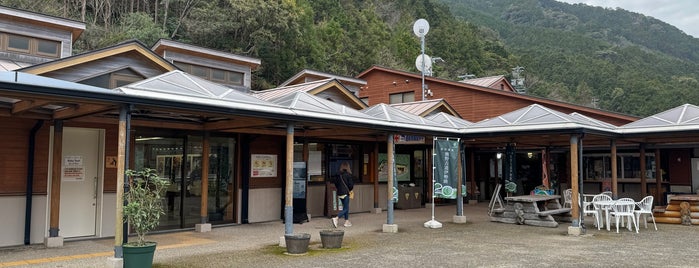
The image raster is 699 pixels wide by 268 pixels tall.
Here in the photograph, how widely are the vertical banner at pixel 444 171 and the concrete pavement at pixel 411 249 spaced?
83cm

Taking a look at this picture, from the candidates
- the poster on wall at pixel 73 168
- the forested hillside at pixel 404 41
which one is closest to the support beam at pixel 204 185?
the poster on wall at pixel 73 168

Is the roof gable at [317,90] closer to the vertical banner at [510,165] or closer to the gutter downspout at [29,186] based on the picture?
the vertical banner at [510,165]

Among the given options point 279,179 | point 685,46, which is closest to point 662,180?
point 279,179

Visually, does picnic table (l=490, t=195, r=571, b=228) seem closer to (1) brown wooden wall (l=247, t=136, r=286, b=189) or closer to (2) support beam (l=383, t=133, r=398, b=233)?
(2) support beam (l=383, t=133, r=398, b=233)

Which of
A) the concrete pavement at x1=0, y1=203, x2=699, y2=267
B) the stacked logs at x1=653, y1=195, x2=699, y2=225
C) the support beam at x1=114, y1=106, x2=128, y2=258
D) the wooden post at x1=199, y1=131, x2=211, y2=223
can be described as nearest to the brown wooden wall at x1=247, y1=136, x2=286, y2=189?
the concrete pavement at x1=0, y1=203, x2=699, y2=267

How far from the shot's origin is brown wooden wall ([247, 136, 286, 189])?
12227mm

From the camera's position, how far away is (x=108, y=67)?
41.9 feet

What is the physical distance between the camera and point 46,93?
6.17 meters

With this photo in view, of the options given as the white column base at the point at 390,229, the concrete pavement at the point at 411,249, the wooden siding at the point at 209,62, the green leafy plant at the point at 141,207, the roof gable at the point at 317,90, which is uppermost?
the wooden siding at the point at 209,62

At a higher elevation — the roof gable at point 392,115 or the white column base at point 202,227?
the roof gable at point 392,115

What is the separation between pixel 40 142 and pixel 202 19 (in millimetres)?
22308

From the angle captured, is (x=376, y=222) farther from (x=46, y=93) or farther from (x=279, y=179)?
(x=46, y=93)

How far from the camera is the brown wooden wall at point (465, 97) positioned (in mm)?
17786

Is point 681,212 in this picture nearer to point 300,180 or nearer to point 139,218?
point 300,180
